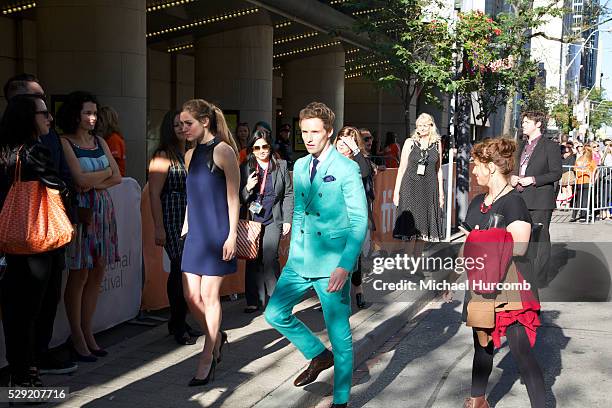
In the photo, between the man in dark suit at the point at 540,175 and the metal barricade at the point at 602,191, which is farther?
the metal barricade at the point at 602,191

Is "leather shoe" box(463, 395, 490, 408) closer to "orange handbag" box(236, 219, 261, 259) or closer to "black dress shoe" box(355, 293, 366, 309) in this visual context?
"orange handbag" box(236, 219, 261, 259)

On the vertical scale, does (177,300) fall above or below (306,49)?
below

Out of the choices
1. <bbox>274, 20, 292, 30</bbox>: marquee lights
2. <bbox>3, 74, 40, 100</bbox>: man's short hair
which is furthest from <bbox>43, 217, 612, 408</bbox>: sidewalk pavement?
<bbox>274, 20, 292, 30</bbox>: marquee lights

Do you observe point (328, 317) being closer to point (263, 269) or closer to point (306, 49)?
point (263, 269)

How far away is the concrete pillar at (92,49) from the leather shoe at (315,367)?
864 centimetres

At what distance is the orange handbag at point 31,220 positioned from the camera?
490cm

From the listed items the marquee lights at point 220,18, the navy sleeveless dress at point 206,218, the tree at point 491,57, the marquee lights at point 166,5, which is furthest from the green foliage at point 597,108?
the navy sleeveless dress at point 206,218

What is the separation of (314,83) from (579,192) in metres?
10.3

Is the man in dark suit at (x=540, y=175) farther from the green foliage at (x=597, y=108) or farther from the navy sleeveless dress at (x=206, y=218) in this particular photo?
the green foliage at (x=597, y=108)

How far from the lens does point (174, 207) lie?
6492 millimetres

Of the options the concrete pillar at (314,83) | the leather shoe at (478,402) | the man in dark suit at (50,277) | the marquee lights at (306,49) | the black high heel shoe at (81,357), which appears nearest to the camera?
the leather shoe at (478,402)

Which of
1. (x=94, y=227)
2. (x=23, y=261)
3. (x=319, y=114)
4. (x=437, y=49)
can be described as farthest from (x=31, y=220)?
(x=437, y=49)

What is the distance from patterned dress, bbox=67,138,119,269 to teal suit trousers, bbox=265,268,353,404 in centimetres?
155

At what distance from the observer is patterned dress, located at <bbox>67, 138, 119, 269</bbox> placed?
5852 mm
